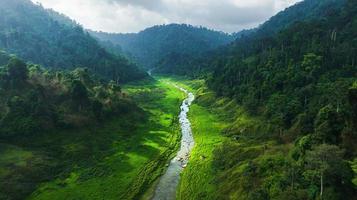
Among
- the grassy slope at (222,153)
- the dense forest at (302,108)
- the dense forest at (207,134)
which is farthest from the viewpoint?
the grassy slope at (222,153)

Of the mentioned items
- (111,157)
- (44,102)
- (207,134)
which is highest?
(44,102)

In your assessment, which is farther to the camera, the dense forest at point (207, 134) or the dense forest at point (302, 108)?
the dense forest at point (207, 134)

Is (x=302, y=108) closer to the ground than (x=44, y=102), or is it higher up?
higher up

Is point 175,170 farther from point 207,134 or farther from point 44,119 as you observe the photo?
point 44,119

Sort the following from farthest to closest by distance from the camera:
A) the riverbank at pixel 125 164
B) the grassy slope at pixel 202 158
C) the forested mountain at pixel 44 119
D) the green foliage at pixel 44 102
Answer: the green foliage at pixel 44 102 < the forested mountain at pixel 44 119 < the grassy slope at pixel 202 158 < the riverbank at pixel 125 164

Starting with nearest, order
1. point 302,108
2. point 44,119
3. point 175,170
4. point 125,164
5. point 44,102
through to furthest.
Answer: point 175,170 → point 125,164 → point 302,108 → point 44,119 → point 44,102

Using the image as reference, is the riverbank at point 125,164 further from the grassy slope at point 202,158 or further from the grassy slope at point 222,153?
the grassy slope at point 222,153

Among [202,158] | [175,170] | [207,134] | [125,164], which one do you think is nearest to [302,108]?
[207,134]

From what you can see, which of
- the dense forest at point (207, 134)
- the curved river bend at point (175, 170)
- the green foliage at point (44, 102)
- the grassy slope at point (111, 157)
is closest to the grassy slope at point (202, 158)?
the dense forest at point (207, 134)

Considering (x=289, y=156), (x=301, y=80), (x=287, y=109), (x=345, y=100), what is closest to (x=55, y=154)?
(x=289, y=156)

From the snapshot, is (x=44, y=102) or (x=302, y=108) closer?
(x=302, y=108)
